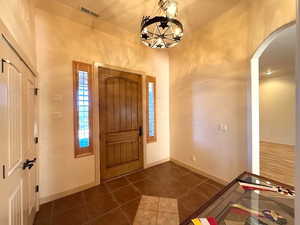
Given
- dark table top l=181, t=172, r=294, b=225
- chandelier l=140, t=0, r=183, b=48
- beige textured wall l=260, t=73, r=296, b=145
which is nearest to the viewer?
dark table top l=181, t=172, r=294, b=225

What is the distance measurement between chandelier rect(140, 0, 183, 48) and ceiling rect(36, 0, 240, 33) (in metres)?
0.96

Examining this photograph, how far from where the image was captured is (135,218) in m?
1.88

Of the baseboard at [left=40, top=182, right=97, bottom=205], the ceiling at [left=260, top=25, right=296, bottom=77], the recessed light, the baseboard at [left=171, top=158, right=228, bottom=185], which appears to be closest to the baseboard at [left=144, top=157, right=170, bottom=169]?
the baseboard at [left=171, top=158, right=228, bottom=185]

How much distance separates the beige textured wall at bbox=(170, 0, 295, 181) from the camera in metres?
2.13

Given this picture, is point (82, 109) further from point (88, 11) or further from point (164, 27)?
point (164, 27)

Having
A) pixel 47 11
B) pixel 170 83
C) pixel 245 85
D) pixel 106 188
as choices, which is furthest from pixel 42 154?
pixel 245 85

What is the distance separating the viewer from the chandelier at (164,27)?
138cm

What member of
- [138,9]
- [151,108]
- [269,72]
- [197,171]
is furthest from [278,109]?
[138,9]

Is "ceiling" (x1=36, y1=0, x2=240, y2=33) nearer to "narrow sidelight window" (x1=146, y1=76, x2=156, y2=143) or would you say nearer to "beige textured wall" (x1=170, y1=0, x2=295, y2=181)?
"beige textured wall" (x1=170, y1=0, x2=295, y2=181)

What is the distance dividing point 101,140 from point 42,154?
0.94m

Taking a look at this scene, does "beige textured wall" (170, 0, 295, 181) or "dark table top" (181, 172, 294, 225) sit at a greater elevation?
"beige textured wall" (170, 0, 295, 181)

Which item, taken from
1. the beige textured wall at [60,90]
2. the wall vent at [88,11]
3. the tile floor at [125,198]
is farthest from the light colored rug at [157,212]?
the wall vent at [88,11]

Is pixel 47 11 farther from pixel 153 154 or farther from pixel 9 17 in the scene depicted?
pixel 153 154

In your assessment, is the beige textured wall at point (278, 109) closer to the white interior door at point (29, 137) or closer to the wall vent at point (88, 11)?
the wall vent at point (88, 11)
